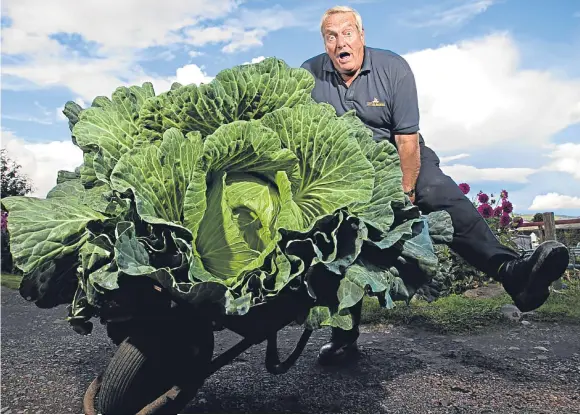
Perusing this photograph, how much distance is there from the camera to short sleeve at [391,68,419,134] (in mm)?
3438

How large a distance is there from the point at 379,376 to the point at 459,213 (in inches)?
60.7

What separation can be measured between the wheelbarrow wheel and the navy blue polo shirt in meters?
1.64

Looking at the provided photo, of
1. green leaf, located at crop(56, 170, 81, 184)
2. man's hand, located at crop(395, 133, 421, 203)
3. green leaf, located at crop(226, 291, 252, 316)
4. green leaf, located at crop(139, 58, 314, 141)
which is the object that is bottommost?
green leaf, located at crop(226, 291, 252, 316)

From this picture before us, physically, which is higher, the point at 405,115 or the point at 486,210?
the point at 405,115

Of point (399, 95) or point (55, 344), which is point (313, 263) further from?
point (55, 344)

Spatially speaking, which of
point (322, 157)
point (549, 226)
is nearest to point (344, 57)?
point (322, 157)

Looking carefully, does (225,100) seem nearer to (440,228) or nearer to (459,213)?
(440,228)

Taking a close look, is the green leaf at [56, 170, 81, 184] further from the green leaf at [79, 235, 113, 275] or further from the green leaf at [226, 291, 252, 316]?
the green leaf at [226, 291, 252, 316]

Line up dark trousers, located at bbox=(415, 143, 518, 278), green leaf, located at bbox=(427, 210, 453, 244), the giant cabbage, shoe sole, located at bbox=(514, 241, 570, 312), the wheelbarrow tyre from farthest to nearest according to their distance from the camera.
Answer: dark trousers, located at bbox=(415, 143, 518, 278) < shoe sole, located at bbox=(514, 241, 570, 312) < green leaf, located at bbox=(427, 210, 453, 244) < the wheelbarrow tyre < the giant cabbage

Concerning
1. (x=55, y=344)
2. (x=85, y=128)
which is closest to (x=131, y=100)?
(x=85, y=128)

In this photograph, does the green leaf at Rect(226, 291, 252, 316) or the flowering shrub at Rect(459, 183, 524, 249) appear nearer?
the green leaf at Rect(226, 291, 252, 316)

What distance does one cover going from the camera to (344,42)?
3461mm

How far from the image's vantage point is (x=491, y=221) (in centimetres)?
887

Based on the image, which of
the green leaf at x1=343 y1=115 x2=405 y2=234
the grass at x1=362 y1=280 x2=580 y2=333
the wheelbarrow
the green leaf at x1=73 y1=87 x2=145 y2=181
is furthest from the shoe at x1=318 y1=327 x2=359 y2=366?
the green leaf at x1=73 y1=87 x2=145 y2=181
